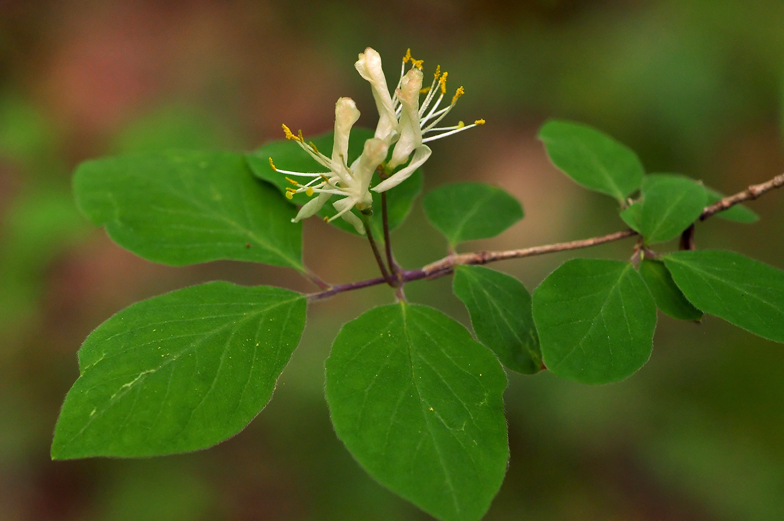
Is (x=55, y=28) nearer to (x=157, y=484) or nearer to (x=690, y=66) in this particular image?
(x=157, y=484)

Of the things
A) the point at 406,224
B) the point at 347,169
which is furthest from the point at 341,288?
the point at 406,224

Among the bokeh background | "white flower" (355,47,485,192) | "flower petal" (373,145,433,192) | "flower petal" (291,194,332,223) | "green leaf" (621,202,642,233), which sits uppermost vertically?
"white flower" (355,47,485,192)

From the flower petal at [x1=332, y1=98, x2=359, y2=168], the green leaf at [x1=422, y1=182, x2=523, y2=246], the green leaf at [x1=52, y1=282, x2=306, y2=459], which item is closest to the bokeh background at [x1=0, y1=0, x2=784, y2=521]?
the green leaf at [x1=422, y1=182, x2=523, y2=246]

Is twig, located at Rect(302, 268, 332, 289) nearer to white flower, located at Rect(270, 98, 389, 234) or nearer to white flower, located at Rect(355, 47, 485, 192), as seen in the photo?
white flower, located at Rect(270, 98, 389, 234)

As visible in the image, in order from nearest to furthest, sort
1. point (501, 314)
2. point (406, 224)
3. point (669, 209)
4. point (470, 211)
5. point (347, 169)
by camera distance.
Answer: point (347, 169)
point (501, 314)
point (669, 209)
point (470, 211)
point (406, 224)

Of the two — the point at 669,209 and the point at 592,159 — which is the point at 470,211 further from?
the point at 669,209

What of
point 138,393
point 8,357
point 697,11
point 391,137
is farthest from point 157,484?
point 697,11

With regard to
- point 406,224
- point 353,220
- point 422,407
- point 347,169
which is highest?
point 347,169
